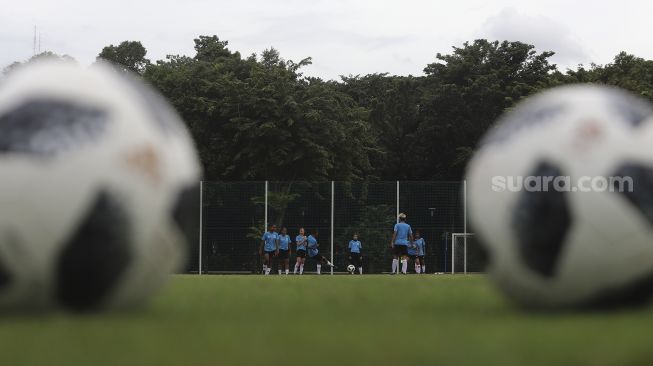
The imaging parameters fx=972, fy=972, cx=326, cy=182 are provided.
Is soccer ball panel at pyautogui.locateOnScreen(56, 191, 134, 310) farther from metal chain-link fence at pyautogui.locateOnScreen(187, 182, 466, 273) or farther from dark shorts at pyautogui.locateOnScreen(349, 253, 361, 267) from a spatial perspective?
metal chain-link fence at pyautogui.locateOnScreen(187, 182, 466, 273)

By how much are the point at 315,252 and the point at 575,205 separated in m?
27.6

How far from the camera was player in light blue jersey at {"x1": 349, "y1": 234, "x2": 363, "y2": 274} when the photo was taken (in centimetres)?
3525

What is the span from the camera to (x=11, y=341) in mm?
6781

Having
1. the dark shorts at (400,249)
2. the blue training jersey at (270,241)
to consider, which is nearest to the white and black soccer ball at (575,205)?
the dark shorts at (400,249)

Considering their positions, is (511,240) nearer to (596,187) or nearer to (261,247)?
(596,187)

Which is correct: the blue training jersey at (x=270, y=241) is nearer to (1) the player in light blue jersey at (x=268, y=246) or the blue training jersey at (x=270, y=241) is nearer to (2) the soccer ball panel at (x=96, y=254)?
(1) the player in light blue jersey at (x=268, y=246)

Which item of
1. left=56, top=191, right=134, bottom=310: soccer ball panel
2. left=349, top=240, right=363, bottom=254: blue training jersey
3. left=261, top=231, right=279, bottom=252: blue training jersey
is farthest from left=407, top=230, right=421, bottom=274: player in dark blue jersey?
left=56, top=191, right=134, bottom=310: soccer ball panel

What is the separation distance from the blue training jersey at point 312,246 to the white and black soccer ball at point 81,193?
27067mm

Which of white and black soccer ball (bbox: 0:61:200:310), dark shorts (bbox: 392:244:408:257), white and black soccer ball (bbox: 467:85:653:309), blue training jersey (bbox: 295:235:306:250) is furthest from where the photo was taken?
blue training jersey (bbox: 295:235:306:250)

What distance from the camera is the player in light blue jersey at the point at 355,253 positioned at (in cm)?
3525

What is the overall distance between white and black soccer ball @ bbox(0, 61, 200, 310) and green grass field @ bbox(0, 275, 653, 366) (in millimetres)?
353

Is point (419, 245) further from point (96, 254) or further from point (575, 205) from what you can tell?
point (96, 254)

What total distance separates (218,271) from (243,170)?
12559 mm

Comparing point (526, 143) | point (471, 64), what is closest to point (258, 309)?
point (526, 143)
